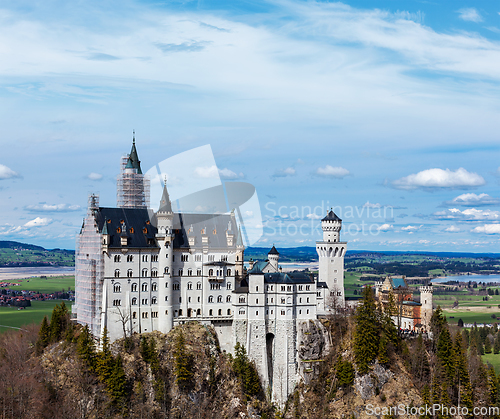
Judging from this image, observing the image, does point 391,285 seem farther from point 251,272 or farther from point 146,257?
point 146,257

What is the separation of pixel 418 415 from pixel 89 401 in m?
54.9

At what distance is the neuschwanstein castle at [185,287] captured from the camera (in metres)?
106

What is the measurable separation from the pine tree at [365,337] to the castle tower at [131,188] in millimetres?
50149

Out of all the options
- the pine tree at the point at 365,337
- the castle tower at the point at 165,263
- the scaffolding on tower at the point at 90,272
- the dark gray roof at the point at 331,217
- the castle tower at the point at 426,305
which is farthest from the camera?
the dark gray roof at the point at 331,217

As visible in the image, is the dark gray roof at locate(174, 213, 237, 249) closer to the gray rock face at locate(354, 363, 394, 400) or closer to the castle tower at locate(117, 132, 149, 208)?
the castle tower at locate(117, 132, 149, 208)

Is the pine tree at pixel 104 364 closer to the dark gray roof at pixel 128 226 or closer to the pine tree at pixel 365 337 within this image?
the dark gray roof at pixel 128 226

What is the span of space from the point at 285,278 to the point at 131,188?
3935 centimetres

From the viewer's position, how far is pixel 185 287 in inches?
4402

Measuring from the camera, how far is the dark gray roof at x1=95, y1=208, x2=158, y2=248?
107 metres

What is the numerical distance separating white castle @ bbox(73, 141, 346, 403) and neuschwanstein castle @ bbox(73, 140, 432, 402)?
0.57ft

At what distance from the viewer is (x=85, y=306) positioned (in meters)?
111

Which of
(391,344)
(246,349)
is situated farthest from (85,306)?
(391,344)

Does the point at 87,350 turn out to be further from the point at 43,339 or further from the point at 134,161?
the point at 134,161

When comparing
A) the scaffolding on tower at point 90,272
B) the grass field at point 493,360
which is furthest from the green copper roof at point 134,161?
the grass field at point 493,360
